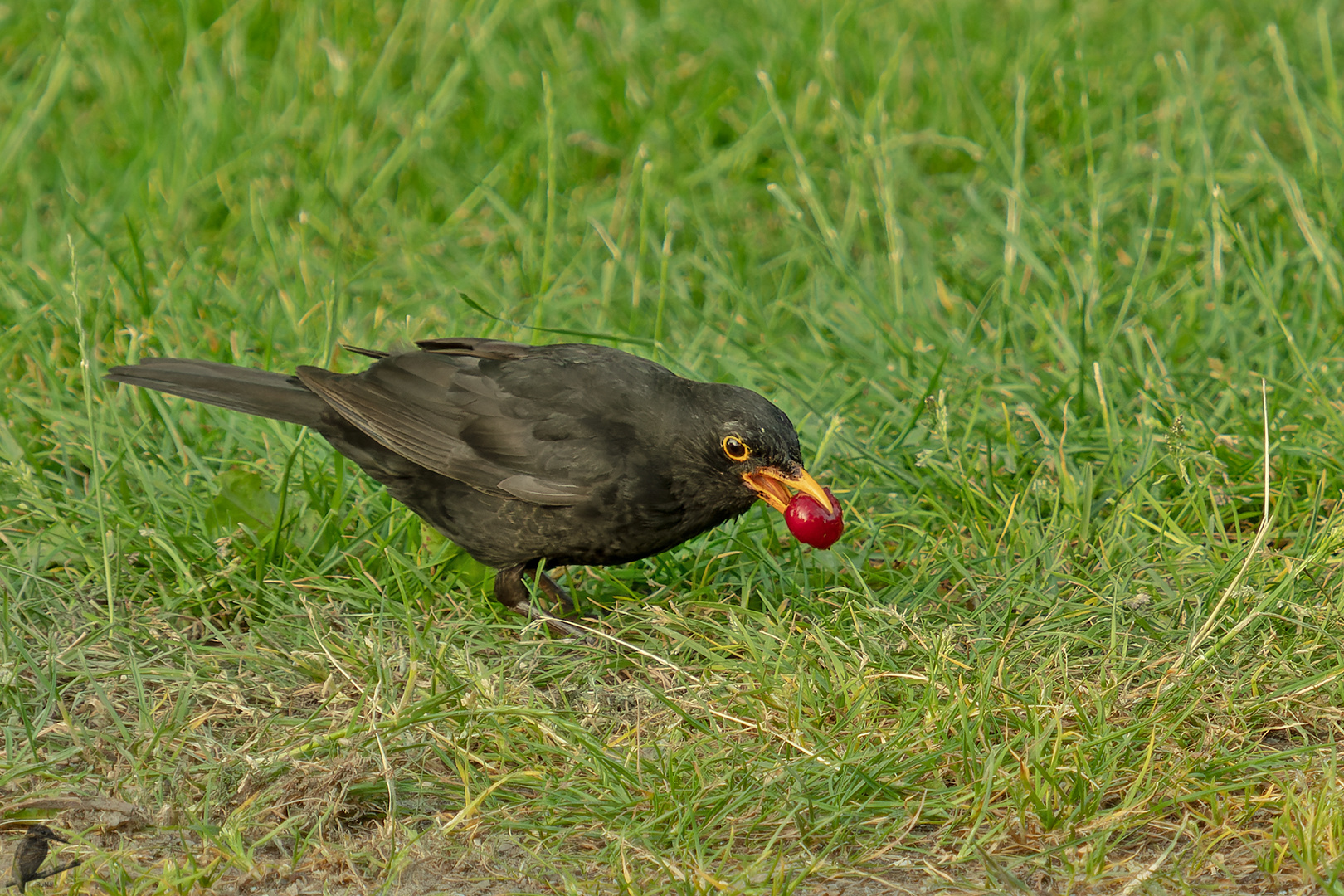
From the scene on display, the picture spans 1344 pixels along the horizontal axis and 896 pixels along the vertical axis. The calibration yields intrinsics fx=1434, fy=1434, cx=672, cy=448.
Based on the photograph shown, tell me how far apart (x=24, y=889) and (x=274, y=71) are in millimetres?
4881

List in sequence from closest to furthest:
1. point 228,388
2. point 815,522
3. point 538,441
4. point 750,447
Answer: point 815,522 < point 750,447 < point 538,441 < point 228,388

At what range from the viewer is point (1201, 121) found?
5754 millimetres

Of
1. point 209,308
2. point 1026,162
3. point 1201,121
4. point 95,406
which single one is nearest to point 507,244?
point 209,308

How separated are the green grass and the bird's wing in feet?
0.98

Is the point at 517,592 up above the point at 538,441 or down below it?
below

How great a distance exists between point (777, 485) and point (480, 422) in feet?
3.05

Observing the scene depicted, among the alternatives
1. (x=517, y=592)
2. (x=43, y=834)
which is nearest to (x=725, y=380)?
(x=517, y=592)

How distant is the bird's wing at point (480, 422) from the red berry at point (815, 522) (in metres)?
0.60

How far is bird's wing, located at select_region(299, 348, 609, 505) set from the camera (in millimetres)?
4168

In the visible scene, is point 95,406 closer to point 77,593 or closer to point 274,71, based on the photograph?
point 77,593

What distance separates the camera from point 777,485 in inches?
160

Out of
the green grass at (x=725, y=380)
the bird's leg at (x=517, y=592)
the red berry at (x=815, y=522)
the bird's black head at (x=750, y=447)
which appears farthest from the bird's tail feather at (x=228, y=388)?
the red berry at (x=815, y=522)

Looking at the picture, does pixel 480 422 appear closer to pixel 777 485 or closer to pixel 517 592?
pixel 517 592

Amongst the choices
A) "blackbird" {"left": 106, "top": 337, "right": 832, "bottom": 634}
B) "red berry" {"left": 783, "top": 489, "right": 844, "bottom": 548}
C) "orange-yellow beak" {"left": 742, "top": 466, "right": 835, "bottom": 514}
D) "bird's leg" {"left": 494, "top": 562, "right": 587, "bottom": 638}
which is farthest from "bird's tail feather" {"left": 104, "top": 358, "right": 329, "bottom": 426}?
"red berry" {"left": 783, "top": 489, "right": 844, "bottom": 548}
